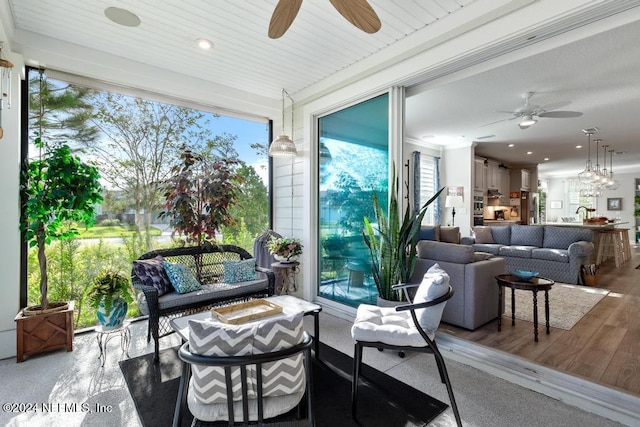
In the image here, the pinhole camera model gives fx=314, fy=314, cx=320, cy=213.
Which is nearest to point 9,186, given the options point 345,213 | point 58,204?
point 58,204

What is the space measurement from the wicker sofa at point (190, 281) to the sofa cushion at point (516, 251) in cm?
490

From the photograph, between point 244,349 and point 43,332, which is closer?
point 244,349

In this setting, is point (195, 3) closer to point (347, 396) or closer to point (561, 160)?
point (347, 396)

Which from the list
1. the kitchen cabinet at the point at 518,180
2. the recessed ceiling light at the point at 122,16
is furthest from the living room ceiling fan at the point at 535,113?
the kitchen cabinet at the point at 518,180

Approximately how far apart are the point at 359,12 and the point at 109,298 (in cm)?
289

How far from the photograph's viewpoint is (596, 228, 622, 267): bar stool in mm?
6891

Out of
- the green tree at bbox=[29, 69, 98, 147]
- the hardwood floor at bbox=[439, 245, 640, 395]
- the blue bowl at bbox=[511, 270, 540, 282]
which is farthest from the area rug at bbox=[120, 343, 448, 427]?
the green tree at bbox=[29, 69, 98, 147]

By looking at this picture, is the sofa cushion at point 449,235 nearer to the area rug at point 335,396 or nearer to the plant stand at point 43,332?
the area rug at point 335,396

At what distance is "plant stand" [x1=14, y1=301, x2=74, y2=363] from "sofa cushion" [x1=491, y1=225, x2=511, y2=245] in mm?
7228

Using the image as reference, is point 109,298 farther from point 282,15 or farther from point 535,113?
point 535,113

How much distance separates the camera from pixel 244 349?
1325 millimetres

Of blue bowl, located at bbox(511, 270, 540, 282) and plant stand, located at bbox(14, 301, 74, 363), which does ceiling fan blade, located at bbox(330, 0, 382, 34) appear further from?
plant stand, located at bbox(14, 301, 74, 363)

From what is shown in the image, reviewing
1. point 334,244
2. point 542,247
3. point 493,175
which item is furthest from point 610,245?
point 334,244

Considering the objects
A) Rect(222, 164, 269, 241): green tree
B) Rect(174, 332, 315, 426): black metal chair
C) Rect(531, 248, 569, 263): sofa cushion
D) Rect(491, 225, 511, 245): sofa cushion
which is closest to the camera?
Rect(174, 332, 315, 426): black metal chair
